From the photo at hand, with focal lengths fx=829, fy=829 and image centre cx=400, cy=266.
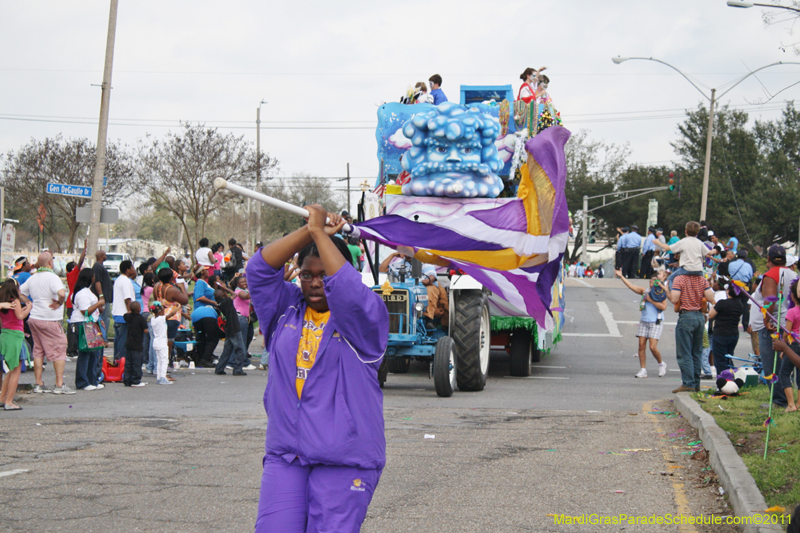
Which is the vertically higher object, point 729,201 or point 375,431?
point 729,201

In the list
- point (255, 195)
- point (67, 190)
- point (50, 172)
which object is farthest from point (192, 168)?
point (255, 195)

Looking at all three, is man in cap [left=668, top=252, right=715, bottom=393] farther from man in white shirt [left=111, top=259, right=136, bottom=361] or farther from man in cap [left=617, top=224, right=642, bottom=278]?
man in cap [left=617, top=224, right=642, bottom=278]

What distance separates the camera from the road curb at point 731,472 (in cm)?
522

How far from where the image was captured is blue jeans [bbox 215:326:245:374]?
13.5m

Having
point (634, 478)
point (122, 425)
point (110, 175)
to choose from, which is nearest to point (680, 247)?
point (634, 478)

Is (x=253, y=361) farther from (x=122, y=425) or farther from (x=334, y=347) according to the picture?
(x=334, y=347)

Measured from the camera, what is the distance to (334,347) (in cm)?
333

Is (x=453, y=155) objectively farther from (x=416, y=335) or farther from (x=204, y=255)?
(x=204, y=255)

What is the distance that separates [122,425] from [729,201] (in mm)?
52077

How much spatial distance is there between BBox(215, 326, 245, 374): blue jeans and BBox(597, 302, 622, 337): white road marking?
944 centimetres

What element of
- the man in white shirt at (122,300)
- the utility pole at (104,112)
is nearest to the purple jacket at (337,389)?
the man in white shirt at (122,300)

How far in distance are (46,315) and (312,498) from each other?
8394 mm

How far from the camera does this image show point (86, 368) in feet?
37.8

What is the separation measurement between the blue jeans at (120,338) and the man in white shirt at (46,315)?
72.7 inches
